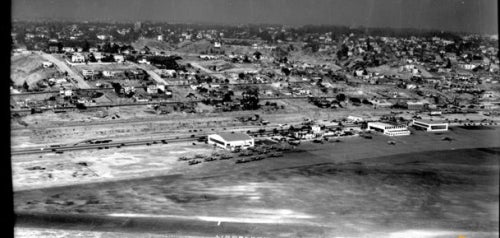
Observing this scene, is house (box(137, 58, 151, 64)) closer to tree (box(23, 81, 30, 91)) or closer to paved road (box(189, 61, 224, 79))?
paved road (box(189, 61, 224, 79))

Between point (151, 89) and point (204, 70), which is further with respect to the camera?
point (204, 70)

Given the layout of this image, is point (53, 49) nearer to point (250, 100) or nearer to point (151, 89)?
point (151, 89)

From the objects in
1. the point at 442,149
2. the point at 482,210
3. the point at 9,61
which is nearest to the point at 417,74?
the point at 442,149

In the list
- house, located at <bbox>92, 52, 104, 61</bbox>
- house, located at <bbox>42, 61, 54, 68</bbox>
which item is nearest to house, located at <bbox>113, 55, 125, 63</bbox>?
house, located at <bbox>92, 52, 104, 61</bbox>

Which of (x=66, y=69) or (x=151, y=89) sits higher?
(x=66, y=69)

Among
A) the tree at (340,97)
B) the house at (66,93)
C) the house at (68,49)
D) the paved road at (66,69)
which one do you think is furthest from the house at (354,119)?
the house at (68,49)

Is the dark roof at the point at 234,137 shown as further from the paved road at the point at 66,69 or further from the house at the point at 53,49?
the house at the point at 53,49

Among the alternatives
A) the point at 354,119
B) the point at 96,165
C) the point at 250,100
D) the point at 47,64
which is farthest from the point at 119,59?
the point at 96,165
